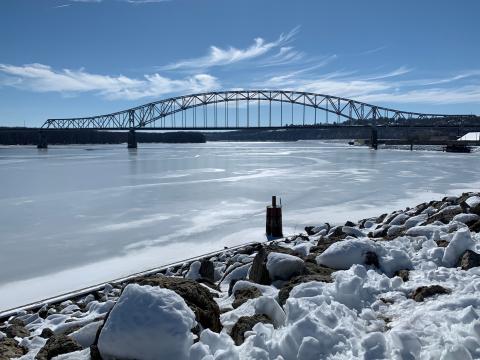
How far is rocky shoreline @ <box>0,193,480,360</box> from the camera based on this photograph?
3254 millimetres

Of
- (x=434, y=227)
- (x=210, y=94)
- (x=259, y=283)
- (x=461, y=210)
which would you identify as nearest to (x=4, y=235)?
(x=259, y=283)

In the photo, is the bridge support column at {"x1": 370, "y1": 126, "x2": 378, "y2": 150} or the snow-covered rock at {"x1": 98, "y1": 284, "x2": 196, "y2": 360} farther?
the bridge support column at {"x1": 370, "y1": 126, "x2": 378, "y2": 150}

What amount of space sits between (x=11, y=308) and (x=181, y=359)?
3917 mm

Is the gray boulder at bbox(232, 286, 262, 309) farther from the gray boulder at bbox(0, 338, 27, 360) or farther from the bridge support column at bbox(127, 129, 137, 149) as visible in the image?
the bridge support column at bbox(127, 129, 137, 149)

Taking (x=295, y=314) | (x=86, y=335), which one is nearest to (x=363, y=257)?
(x=295, y=314)

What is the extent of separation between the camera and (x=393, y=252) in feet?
18.3

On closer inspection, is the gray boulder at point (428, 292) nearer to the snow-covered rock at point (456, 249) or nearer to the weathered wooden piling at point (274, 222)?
the snow-covered rock at point (456, 249)

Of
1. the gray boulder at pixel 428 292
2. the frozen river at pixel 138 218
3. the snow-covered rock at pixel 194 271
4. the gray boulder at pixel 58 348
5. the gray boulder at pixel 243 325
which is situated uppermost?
the gray boulder at pixel 428 292

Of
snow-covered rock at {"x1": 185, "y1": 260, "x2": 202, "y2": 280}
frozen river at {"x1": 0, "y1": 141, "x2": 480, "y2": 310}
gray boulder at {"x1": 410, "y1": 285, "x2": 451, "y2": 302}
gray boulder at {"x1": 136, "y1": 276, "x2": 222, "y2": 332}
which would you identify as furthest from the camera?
frozen river at {"x1": 0, "y1": 141, "x2": 480, "y2": 310}

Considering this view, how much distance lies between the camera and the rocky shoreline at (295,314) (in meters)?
3.25

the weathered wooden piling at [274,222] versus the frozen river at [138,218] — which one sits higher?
the weathered wooden piling at [274,222]

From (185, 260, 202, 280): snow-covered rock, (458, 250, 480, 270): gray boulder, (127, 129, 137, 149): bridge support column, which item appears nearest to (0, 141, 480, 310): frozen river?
(185, 260, 202, 280): snow-covered rock

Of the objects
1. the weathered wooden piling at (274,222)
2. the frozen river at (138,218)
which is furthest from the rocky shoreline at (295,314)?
the weathered wooden piling at (274,222)

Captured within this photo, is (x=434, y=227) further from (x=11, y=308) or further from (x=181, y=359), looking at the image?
(x=11, y=308)
